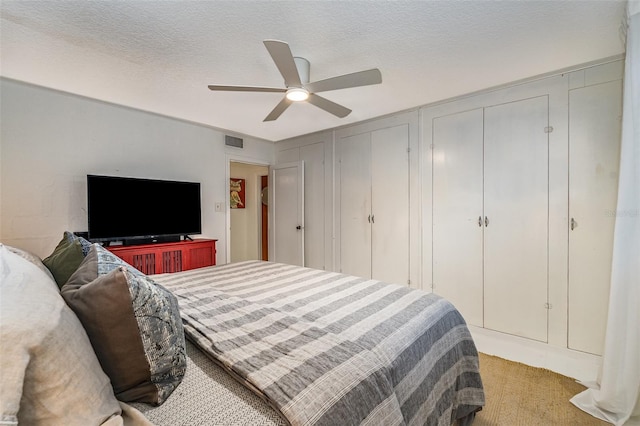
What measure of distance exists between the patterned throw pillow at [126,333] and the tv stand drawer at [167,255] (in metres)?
2.31

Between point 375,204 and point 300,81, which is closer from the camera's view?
point 300,81

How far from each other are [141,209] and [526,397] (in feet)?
12.8

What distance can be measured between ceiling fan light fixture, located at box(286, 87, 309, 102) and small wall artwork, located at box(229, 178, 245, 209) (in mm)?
3864

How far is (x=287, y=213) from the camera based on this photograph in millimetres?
4625

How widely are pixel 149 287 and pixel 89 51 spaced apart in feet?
7.05

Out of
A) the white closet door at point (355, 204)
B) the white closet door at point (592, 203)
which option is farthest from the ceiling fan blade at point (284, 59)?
the white closet door at point (592, 203)

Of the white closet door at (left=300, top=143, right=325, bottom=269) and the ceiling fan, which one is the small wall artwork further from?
the ceiling fan

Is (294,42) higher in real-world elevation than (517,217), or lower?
higher

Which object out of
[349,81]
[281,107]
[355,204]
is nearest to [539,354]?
[355,204]

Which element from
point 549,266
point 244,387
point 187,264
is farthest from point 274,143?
point 244,387

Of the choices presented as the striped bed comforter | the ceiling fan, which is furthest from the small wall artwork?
the striped bed comforter

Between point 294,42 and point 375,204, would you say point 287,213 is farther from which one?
point 294,42

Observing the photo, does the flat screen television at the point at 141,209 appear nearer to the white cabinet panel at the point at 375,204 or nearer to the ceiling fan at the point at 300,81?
the ceiling fan at the point at 300,81

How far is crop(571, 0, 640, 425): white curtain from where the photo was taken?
Answer: 1634mm
